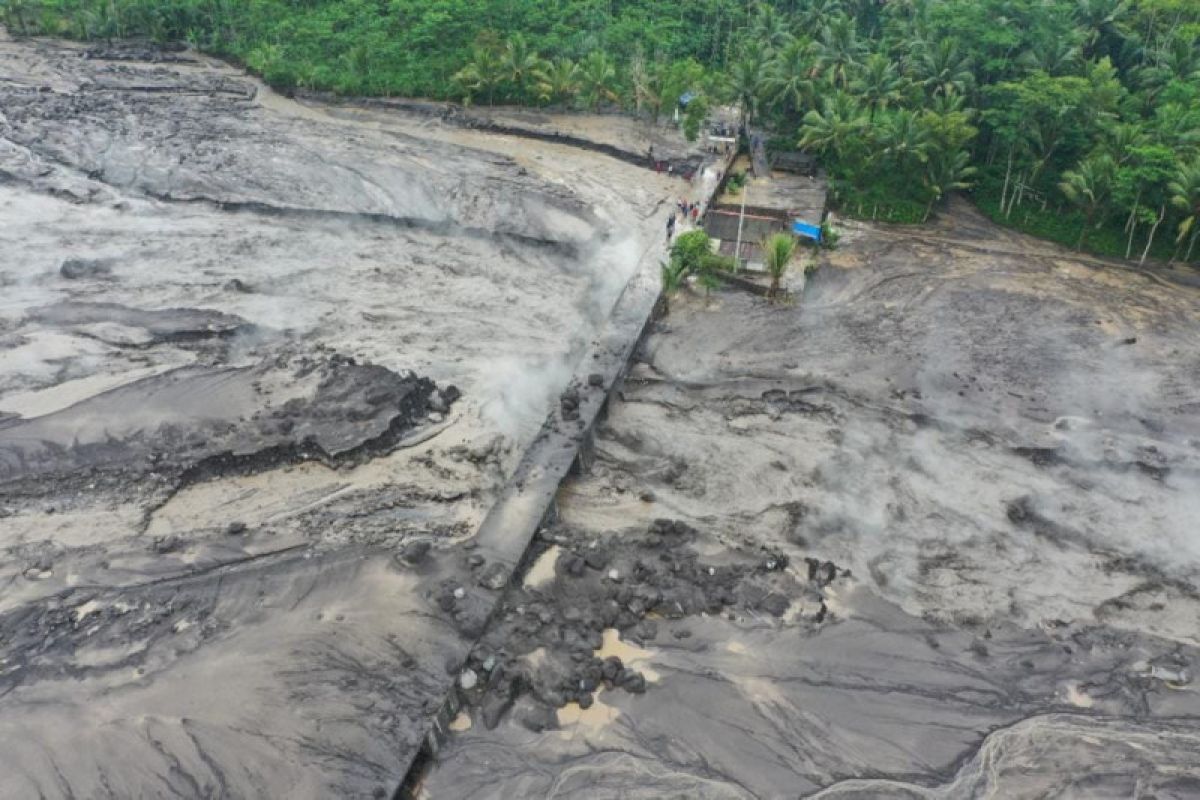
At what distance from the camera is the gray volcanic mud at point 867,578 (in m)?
12.7

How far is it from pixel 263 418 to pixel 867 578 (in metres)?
14.2

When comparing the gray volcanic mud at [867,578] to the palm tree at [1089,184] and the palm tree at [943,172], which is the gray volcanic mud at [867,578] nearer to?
the palm tree at [1089,184]

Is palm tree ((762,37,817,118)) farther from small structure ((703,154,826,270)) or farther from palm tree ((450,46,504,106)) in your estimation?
palm tree ((450,46,504,106))

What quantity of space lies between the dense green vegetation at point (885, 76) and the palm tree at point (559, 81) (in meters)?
0.12

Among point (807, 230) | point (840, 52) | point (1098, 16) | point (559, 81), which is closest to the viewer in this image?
point (807, 230)

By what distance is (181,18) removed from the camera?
166 ft

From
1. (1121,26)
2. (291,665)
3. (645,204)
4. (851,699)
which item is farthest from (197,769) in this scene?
(1121,26)

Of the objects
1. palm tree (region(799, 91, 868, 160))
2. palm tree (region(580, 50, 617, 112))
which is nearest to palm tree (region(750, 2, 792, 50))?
palm tree (region(580, 50, 617, 112))

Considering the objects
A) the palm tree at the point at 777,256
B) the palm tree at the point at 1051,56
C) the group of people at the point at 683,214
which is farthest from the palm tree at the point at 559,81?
the palm tree at the point at 1051,56

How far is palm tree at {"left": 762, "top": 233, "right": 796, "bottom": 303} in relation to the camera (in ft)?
81.1

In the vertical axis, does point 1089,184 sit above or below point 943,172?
above

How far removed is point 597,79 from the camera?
3791 cm

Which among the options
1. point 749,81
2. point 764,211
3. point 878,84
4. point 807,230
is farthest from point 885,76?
point 807,230

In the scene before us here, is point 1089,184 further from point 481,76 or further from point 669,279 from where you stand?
point 481,76
